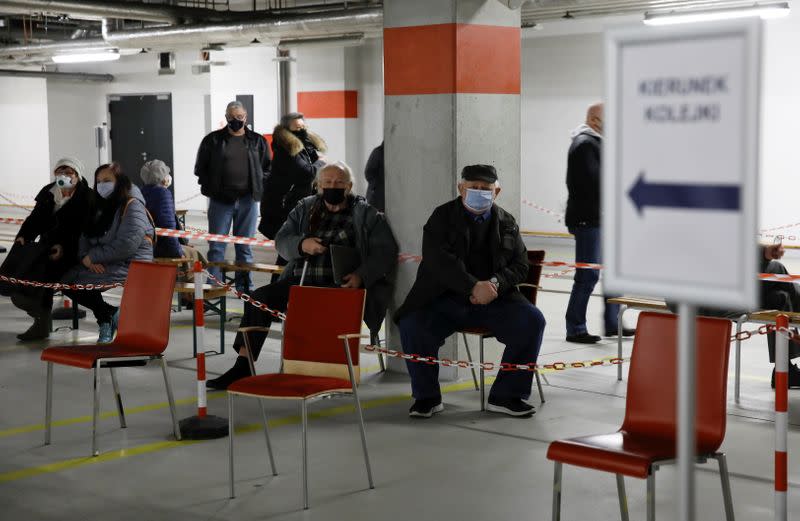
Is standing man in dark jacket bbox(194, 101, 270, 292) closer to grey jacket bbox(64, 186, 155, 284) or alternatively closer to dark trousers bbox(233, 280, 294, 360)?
grey jacket bbox(64, 186, 155, 284)

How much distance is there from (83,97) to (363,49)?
27.2ft

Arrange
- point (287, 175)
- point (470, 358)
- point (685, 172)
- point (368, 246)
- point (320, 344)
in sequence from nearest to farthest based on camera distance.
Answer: point (685, 172) < point (320, 344) < point (368, 246) < point (470, 358) < point (287, 175)

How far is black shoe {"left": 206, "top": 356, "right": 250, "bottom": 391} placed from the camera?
21.4 ft

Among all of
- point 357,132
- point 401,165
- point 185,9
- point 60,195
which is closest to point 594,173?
point 401,165

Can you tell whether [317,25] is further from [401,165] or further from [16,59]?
[16,59]

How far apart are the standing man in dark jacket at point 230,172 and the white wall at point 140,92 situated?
9954 mm

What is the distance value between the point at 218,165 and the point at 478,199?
4411 mm

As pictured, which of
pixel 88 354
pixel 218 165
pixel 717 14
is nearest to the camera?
pixel 88 354

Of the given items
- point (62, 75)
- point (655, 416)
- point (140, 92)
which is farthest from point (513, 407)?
point (62, 75)

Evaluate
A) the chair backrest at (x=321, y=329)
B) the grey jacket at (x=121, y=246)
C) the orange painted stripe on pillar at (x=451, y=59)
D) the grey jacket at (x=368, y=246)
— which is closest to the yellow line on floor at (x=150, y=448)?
the grey jacket at (x=368, y=246)

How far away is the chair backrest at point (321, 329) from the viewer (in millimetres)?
4789

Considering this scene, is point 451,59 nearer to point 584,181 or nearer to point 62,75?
point 584,181

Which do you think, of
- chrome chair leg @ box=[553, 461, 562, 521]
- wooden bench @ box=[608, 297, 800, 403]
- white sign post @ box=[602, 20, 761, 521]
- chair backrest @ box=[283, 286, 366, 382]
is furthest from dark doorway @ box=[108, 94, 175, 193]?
white sign post @ box=[602, 20, 761, 521]

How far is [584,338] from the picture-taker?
315 inches
